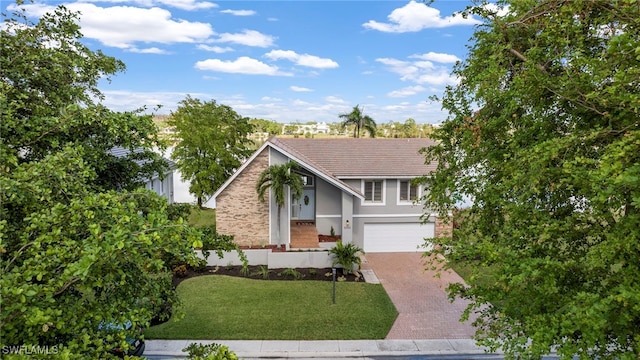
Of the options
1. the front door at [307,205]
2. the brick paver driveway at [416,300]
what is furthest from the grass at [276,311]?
the front door at [307,205]

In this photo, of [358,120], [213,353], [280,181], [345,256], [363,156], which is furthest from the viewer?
[358,120]

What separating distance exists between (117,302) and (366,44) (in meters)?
17.1

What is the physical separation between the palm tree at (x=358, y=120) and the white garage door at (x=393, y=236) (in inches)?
742

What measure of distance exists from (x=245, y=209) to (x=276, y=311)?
6893mm

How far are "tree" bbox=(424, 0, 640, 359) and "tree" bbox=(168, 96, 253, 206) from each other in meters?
19.5

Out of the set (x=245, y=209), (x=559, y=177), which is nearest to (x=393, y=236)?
(x=245, y=209)

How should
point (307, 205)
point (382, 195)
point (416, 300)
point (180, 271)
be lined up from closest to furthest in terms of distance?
point (416, 300)
point (180, 271)
point (382, 195)
point (307, 205)

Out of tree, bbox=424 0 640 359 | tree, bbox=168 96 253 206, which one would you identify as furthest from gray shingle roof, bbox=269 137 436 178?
tree, bbox=424 0 640 359

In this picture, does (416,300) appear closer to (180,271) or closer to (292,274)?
(292,274)

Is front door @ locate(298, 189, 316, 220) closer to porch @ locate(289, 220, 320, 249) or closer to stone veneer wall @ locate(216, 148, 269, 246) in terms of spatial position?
porch @ locate(289, 220, 320, 249)

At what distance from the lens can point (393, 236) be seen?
20.5 m

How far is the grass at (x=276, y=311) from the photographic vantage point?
11.5 m

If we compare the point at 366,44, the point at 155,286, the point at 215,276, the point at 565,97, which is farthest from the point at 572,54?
the point at 215,276

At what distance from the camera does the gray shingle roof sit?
20.0m
